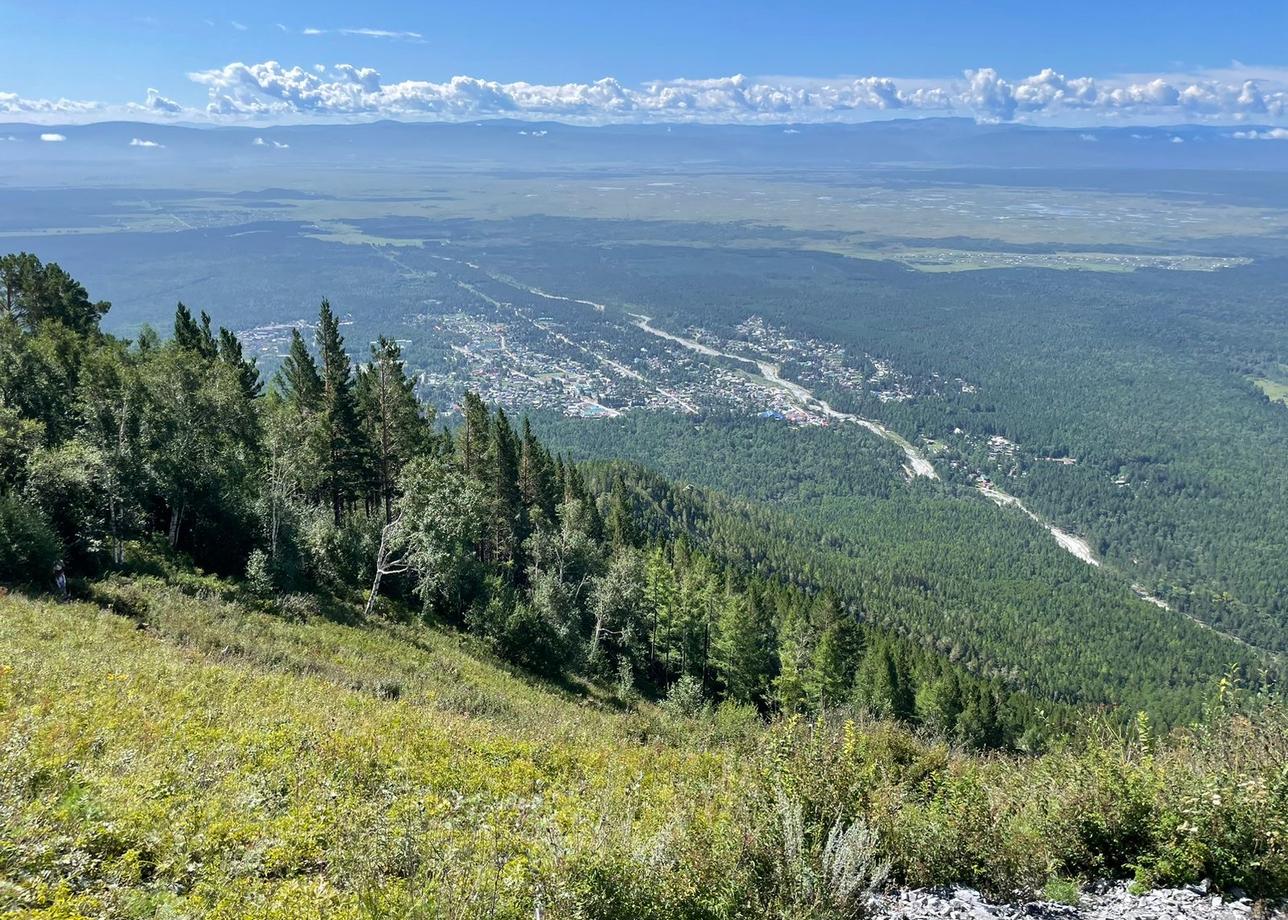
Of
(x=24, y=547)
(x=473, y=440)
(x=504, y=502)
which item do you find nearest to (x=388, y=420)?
(x=473, y=440)

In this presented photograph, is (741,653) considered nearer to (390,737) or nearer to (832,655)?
(832,655)

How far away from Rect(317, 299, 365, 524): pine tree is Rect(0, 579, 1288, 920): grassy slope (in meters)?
21.7

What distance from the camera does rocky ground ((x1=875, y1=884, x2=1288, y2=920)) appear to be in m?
6.61

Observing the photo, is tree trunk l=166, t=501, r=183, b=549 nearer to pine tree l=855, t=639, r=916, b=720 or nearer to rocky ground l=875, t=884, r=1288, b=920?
rocky ground l=875, t=884, r=1288, b=920

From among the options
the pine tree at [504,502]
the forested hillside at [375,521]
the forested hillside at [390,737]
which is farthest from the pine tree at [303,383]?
the pine tree at [504,502]

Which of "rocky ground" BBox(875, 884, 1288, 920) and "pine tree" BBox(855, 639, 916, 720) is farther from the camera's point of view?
"pine tree" BBox(855, 639, 916, 720)

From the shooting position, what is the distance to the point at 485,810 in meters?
9.19

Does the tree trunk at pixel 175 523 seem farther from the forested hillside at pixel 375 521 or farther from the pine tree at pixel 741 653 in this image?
the pine tree at pixel 741 653

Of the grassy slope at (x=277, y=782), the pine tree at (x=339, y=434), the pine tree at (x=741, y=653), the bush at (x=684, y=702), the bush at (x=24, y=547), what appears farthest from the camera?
the pine tree at (x=741, y=653)

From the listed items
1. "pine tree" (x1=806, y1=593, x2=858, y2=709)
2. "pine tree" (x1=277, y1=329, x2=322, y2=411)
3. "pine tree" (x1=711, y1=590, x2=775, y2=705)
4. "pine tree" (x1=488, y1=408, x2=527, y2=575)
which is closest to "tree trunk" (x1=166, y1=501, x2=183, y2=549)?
"pine tree" (x1=277, y1=329, x2=322, y2=411)

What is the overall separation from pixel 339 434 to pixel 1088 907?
3471cm

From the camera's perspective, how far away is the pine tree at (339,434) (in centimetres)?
3381

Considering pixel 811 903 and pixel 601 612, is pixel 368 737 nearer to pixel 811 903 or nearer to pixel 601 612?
pixel 811 903

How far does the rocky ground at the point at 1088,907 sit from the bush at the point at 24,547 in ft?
69.6
